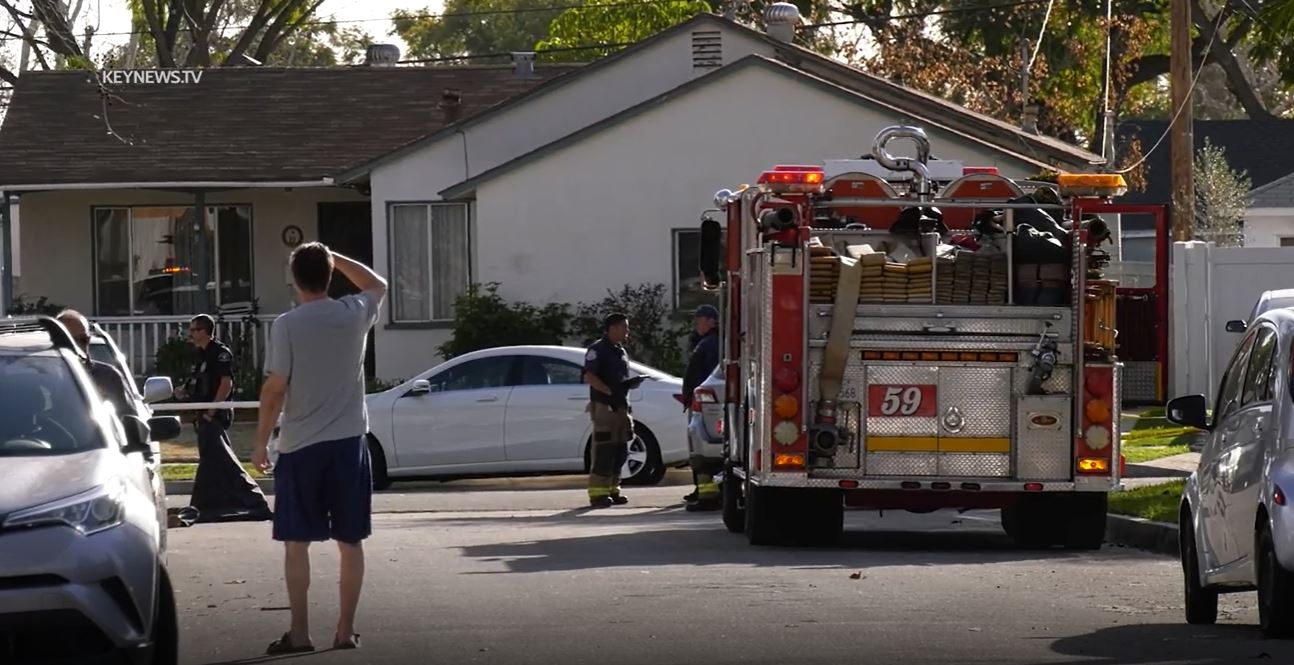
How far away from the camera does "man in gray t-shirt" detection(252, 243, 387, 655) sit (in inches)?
381

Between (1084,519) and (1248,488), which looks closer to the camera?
(1248,488)

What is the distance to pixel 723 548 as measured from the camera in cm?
1491

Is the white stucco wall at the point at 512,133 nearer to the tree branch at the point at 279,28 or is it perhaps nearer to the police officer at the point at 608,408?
the police officer at the point at 608,408

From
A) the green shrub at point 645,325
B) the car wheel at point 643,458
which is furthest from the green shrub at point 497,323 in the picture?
the car wheel at point 643,458

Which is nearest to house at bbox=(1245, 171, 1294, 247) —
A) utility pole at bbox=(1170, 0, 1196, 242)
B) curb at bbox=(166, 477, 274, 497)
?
utility pole at bbox=(1170, 0, 1196, 242)

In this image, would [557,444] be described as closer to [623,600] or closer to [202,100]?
[623,600]

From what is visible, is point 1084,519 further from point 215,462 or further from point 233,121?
point 233,121

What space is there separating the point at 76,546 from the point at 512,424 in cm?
1325

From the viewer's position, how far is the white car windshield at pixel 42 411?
9180 mm

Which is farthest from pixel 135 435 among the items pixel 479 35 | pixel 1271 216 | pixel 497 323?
pixel 479 35

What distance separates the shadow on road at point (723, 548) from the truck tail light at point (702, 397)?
3.10 ft

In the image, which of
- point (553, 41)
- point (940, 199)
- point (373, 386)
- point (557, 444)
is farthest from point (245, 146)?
point (553, 41)

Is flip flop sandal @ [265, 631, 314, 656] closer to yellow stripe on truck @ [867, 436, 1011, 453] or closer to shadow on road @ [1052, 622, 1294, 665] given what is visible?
shadow on road @ [1052, 622, 1294, 665]

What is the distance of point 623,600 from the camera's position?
11.6 metres
